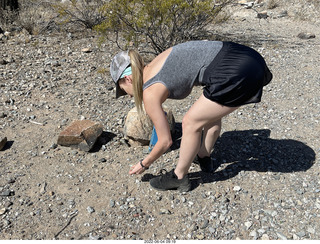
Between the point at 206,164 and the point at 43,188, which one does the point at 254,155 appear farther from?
the point at 43,188

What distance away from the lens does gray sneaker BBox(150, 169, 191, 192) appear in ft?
8.66

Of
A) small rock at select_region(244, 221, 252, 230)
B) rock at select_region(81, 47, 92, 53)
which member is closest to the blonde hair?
small rock at select_region(244, 221, 252, 230)

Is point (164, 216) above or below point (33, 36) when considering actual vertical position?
below

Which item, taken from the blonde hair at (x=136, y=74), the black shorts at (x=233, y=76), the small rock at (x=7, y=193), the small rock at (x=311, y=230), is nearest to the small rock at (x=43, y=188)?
the small rock at (x=7, y=193)

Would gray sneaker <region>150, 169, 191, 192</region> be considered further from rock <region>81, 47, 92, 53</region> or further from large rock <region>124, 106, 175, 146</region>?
rock <region>81, 47, 92, 53</region>

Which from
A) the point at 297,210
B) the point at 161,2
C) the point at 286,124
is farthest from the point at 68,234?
the point at 161,2

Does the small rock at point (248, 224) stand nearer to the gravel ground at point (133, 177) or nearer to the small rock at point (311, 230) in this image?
the gravel ground at point (133, 177)

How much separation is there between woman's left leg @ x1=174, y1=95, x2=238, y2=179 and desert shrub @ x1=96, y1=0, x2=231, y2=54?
2.61 metres

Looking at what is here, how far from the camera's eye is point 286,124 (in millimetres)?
3633

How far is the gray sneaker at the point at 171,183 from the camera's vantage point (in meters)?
2.64

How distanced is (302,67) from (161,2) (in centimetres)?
233

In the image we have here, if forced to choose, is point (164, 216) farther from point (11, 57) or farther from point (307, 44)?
point (307, 44)

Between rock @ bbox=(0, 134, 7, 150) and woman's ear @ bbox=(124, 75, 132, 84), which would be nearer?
woman's ear @ bbox=(124, 75, 132, 84)

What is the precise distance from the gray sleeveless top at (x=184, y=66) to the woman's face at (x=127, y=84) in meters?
0.13
